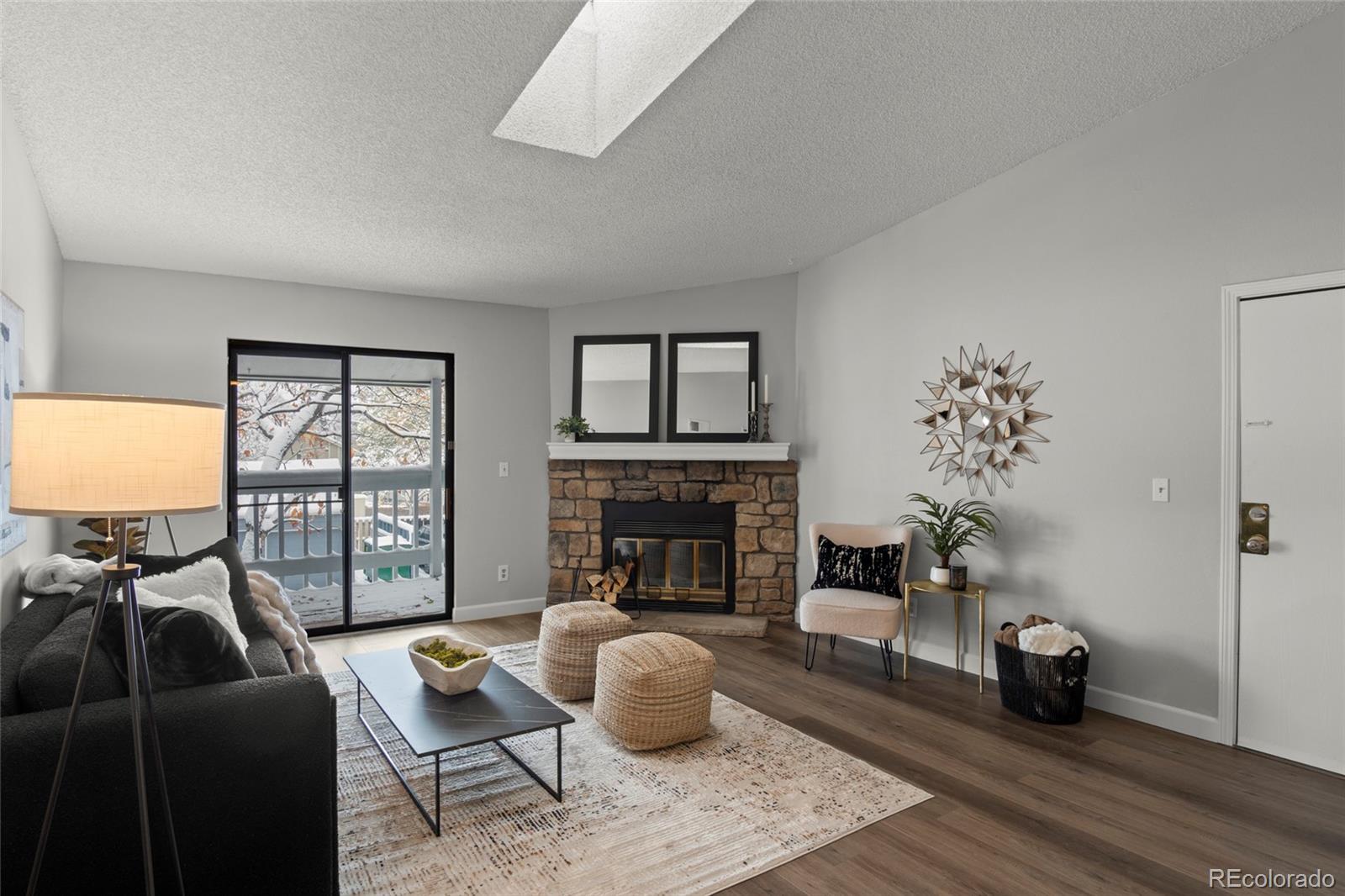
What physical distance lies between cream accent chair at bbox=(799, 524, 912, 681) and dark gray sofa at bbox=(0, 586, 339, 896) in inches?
111

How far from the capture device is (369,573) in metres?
5.27

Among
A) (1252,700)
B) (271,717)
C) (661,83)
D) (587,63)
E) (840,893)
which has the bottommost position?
(840,893)

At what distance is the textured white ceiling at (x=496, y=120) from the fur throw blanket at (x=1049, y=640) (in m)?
2.39

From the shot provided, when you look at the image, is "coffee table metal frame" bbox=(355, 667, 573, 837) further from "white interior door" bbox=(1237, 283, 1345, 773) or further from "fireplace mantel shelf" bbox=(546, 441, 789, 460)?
"white interior door" bbox=(1237, 283, 1345, 773)

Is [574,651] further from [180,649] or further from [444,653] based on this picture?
[180,649]

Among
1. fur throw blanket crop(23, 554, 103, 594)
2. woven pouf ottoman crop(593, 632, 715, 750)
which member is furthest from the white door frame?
fur throw blanket crop(23, 554, 103, 594)

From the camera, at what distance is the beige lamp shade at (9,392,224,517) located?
1479 mm

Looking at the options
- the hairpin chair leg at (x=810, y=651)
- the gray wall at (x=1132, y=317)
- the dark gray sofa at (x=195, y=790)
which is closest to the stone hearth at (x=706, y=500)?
the hairpin chair leg at (x=810, y=651)

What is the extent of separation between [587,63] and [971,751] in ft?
10.8

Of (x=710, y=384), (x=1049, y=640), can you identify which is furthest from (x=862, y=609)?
(x=710, y=384)

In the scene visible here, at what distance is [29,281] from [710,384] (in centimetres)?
382

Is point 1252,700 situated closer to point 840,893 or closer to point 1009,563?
point 1009,563

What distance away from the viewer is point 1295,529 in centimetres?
299

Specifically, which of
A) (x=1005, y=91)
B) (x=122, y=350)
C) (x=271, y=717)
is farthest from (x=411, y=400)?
(x=1005, y=91)
